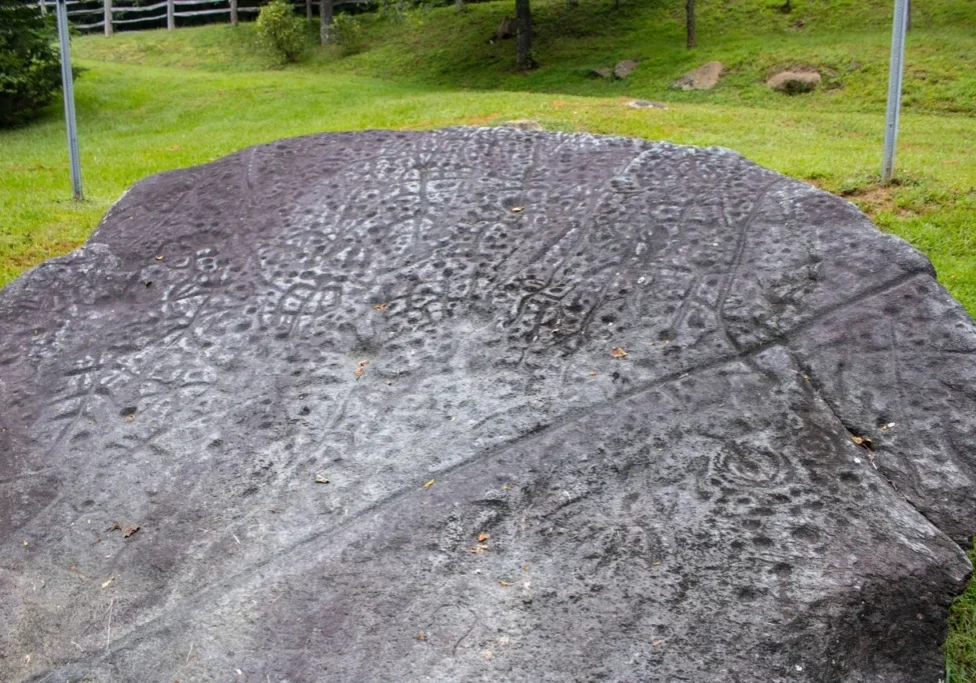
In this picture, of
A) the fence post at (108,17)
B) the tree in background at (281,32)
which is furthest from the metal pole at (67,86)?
the fence post at (108,17)

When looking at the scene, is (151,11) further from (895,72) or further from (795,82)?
(895,72)

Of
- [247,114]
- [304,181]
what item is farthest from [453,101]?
[304,181]

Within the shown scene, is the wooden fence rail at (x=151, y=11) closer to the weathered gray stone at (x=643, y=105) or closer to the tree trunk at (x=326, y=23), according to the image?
the tree trunk at (x=326, y=23)

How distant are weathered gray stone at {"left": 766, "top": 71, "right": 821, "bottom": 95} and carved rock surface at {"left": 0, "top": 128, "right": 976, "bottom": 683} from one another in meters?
12.3

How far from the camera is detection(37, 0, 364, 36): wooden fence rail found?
2677 cm

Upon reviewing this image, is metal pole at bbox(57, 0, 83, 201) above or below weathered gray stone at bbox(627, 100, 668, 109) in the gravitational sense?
above

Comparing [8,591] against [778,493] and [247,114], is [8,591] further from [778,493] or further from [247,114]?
[247,114]

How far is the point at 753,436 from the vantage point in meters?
2.24

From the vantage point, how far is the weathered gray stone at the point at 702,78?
15.3m

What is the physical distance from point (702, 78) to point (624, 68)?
2.16m

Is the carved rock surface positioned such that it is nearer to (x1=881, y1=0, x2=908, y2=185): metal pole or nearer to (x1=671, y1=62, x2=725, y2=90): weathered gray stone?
(x1=881, y1=0, x2=908, y2=185): metal pole

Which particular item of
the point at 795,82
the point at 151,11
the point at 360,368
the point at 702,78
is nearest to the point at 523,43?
the point at 702,78

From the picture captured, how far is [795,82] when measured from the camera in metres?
14.2

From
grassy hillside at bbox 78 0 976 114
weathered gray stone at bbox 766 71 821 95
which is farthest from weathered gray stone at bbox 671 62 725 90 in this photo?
weathered gray stone at bbox 766 71 821 95
